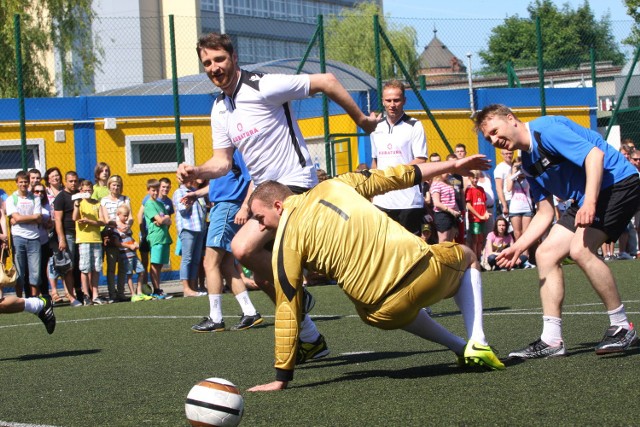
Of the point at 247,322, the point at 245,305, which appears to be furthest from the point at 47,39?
the point at 247,322

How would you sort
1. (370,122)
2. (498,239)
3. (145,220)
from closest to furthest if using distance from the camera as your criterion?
(370,122) → (145,220) → (498,239)

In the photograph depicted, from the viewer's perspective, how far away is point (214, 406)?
454 centimetres

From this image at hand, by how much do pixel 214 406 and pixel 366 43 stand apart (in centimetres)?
4404

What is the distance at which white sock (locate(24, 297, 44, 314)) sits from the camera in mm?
8680

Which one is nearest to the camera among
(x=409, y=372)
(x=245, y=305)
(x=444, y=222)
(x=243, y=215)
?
(x=409, y=372)

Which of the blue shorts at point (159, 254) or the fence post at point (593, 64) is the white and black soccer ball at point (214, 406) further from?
the fence post at point (593, 64)

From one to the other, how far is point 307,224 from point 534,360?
1.75 meters

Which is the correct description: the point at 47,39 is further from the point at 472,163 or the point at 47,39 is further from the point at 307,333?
the point at 472,163

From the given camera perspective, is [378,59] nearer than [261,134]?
No

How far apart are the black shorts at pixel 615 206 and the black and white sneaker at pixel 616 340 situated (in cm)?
56

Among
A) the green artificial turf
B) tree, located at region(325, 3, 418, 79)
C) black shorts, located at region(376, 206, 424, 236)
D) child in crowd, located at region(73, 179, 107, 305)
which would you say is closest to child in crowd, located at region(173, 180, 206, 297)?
child in crowd, located at region(73, 179, 107, 305)

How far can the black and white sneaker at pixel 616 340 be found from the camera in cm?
615

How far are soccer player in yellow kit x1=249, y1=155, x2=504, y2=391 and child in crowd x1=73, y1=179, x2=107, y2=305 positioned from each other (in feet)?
30.7

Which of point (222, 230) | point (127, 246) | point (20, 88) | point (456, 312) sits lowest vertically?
point (456, 312)
